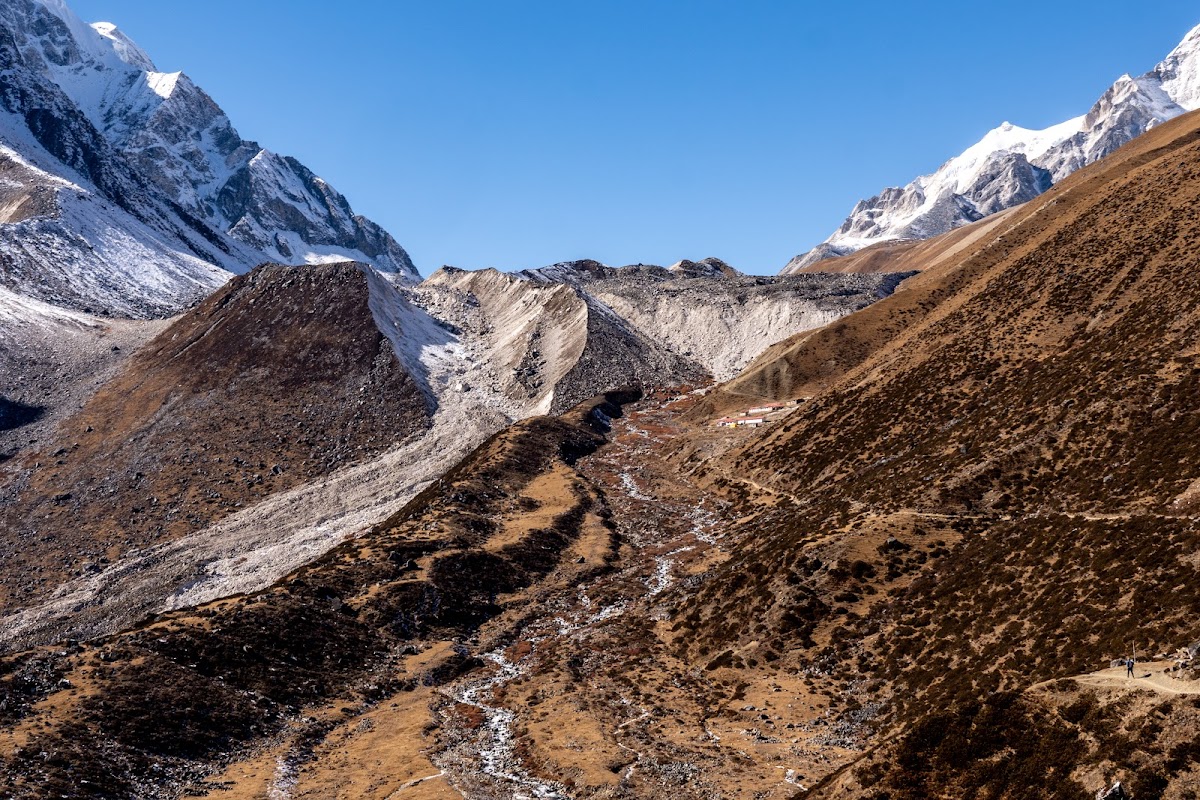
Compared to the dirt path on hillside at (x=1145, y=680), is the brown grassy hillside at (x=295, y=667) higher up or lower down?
higher up

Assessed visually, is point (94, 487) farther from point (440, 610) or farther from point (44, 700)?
→ point (44, 700)

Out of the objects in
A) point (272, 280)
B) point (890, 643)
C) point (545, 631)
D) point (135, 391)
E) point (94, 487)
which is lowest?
point (890, 643)

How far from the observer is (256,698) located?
52.6 m

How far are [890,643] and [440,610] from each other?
32919mm

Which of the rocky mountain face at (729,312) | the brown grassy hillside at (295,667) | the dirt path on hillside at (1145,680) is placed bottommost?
the dirt path on hillside at (1145,680)

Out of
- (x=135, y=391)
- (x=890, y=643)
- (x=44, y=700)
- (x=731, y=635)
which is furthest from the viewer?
(x=135, y=391)

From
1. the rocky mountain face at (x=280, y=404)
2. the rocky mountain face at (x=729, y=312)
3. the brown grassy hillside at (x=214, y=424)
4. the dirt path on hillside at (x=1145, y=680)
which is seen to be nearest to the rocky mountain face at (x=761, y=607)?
the dirt path on hillside at (x=1145, y=680)

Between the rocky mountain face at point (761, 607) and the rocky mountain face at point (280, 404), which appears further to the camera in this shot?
the rocky mountain face at point (280, 404)

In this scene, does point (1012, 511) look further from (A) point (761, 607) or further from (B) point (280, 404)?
(B) point (280, 404)

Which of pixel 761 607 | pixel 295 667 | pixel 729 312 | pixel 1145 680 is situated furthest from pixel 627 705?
pixel 729 312

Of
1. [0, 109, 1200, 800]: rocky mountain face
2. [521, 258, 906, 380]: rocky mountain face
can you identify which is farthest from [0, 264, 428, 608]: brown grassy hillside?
[521, 258, 906, 380]: rocky mountain face

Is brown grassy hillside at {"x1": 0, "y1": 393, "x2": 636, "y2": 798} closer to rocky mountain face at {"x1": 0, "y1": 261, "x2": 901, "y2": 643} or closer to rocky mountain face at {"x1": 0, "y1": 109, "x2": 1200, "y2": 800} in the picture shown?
rocky mountain face at {"x1": 0, "y1": 109, "x2": 1200, "y2": 800}

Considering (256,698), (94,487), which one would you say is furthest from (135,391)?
(256,698)

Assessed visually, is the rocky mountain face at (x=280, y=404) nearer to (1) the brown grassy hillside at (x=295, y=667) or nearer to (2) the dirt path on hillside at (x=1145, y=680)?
(1) the brown grassy hillside at (x=295, y=667)
